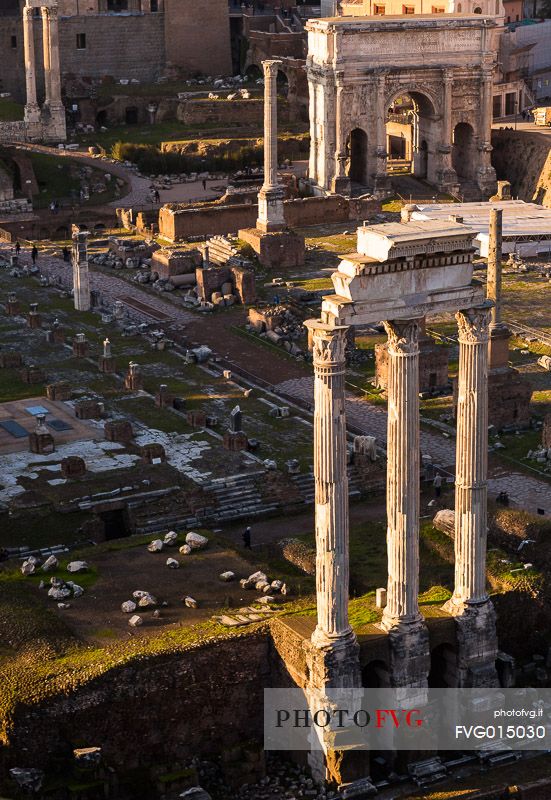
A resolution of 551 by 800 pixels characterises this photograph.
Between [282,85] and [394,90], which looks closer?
[394,90]

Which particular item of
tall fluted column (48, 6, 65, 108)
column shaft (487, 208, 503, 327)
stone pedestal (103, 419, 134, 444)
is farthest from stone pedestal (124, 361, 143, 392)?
tall fluted column (48, 6, 65, 108)

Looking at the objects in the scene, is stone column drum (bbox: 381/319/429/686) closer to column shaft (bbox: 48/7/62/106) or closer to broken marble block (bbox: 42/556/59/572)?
broken marble block (bbox: 42/556/59/572)

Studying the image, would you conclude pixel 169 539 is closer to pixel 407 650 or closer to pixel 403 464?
pixel 407 650

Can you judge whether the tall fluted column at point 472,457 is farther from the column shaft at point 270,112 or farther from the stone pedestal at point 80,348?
the column shaft at point 270,112

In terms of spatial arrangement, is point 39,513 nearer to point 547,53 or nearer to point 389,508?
point 389,508

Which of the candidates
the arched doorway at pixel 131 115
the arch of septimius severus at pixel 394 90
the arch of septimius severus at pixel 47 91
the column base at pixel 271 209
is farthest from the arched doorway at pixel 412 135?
the arch of septimius severus at pixel 47 91

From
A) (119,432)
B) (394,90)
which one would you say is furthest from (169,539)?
(394,90)

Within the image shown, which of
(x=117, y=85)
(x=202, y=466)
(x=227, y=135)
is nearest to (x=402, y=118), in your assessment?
(x=227, y=135)
